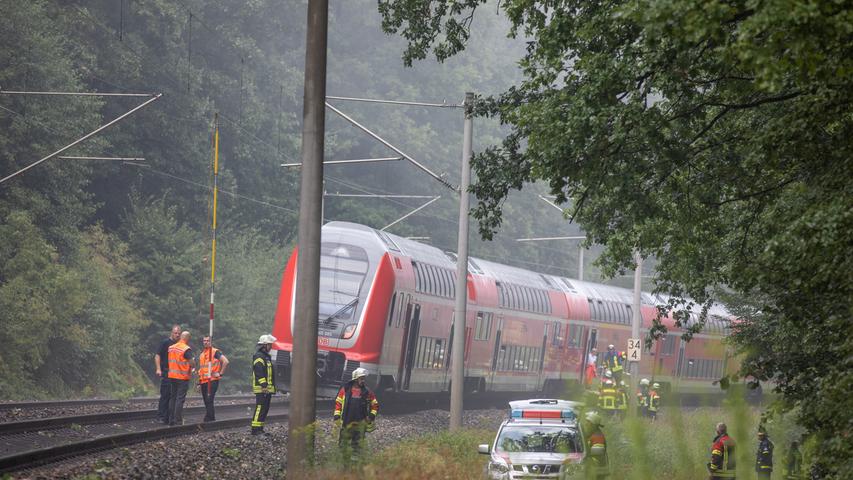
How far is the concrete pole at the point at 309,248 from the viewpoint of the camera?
14305 millimetres

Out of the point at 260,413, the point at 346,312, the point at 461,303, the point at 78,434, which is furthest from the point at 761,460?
the point at 346,312

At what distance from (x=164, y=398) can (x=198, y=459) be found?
244 inches

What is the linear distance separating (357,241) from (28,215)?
541 inches

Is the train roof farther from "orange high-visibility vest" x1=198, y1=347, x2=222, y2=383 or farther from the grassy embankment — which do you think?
the grassy embankment

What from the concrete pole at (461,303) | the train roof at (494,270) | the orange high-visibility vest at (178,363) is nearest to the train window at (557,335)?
the train roof at (494,270)

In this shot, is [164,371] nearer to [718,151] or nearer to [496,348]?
[718,151]

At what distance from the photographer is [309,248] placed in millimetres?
14750

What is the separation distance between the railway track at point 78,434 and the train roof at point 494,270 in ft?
16.4

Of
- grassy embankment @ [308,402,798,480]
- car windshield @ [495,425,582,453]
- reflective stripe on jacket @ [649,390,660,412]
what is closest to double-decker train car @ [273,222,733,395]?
car windshield @ [495,425,582,453]

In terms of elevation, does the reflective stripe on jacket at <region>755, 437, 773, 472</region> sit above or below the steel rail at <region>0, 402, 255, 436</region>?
above

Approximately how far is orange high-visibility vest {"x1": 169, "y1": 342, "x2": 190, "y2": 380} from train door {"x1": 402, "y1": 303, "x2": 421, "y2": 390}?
853 centimetres

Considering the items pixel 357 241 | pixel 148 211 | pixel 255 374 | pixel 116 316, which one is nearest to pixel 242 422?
pixel 255 374

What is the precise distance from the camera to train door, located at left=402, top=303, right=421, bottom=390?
98.0ft

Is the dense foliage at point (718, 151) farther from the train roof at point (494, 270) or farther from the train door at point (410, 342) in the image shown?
the train door at point (410, 342)
